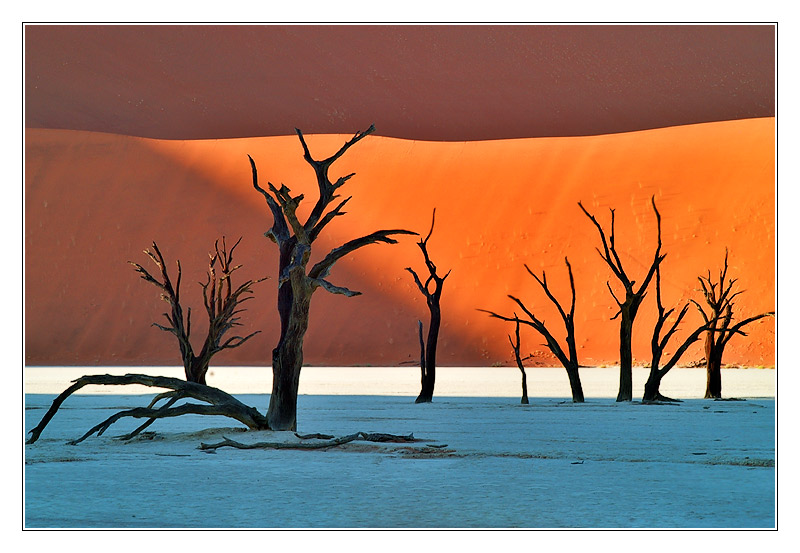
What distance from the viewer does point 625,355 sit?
59.2ft

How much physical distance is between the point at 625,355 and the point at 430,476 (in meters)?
10.3

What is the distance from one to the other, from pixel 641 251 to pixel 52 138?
32.7 metres

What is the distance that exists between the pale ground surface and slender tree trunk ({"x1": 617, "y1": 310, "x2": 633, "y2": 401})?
8.49ft

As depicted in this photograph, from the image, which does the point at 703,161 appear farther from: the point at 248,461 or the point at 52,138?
the point at 248,461

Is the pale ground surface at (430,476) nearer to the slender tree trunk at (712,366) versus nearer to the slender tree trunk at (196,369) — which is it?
the slender tree trunk at (196,369)

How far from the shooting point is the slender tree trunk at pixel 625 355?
57.9 ft

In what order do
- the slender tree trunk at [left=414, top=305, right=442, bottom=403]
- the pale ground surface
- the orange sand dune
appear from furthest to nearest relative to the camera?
the orange sand dune, the slender tree trunk at [left=414, top=305, right=442, bottom=403], the pale ground surface

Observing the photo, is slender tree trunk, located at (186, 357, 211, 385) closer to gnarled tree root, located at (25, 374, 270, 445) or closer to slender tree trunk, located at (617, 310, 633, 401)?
gnarled tree root, located at (25, 374, 270, 445)

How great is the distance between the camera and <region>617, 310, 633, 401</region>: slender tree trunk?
57.9 feet

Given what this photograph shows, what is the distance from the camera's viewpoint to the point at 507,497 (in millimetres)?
7172

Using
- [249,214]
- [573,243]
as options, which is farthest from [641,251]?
[249,214]

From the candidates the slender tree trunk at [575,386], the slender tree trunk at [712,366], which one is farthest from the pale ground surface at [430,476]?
the slender tree trunk at [712,366]

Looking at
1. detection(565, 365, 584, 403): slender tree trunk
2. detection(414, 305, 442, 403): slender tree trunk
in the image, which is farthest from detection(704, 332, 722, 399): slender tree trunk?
detection(414, 305, 442, 403): slender tree trunk

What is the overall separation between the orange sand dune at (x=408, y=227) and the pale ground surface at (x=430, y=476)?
33901mm
